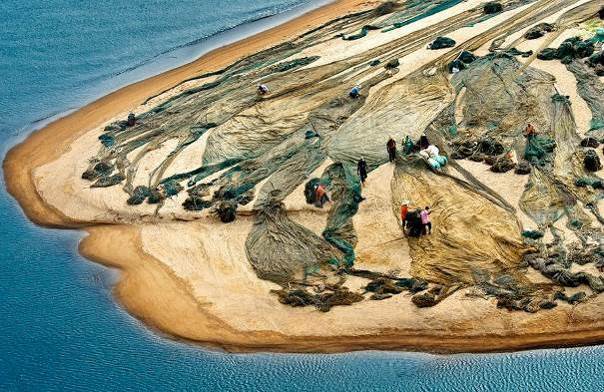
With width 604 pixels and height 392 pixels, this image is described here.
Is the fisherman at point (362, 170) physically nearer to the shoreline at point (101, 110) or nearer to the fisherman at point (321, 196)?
the fisherman at point (321, 196)

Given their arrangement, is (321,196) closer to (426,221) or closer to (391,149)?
(391,149)

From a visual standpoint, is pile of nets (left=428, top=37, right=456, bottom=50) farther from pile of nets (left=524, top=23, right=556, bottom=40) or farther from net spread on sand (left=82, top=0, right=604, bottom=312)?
pile of nets (left=524, top=23, right=556, bottom=40)

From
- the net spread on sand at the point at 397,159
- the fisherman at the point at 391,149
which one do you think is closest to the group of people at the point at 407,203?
the fisherman at the point at 391,149

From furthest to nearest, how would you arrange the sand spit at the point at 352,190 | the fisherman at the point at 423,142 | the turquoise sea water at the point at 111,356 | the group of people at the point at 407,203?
the fisherman at the point at 423,142, the group of people at the point at 407,203, the sand spit at the point at 352,190, the turquoise sea water at the point at 111,356

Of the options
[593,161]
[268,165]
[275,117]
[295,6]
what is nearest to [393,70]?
[275,117]

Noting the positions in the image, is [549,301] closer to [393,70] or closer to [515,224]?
[515,224]

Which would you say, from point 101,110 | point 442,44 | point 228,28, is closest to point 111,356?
point 101,110

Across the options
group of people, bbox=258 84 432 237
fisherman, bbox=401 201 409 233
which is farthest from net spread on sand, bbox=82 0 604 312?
fisherman, bbox=401 201 409 233

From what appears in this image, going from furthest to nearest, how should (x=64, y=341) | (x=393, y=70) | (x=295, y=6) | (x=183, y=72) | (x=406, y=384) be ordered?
(x=295, y=6) < (x=183, y=72) < (x=393, y=70) < (x=64, y=341) < (x=406, y=384)
